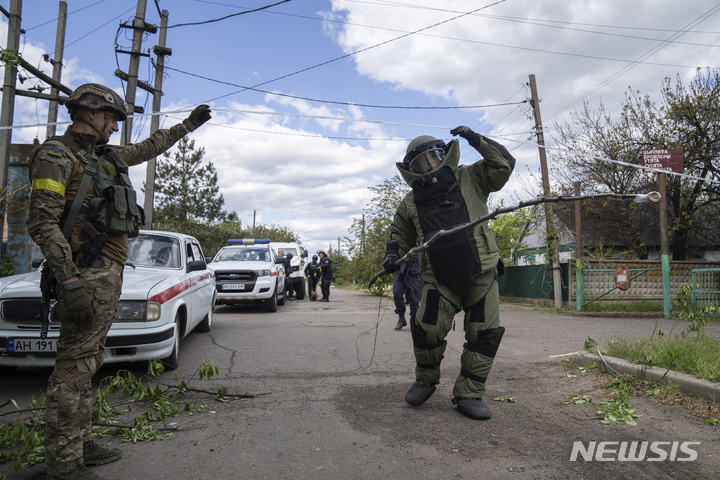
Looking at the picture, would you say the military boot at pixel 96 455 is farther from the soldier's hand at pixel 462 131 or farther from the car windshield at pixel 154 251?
the car windshield at pixel 154 251

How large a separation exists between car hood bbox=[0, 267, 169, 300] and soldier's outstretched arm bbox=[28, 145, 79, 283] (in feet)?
7.07

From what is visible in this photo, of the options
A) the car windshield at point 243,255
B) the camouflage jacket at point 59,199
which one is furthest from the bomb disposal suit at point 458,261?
the car windshield at point 243,255

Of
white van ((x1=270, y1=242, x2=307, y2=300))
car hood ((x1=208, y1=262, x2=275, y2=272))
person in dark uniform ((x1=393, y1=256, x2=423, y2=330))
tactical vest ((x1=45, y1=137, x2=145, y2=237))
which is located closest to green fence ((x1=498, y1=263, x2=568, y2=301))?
white van ((x1=270, y1=242, x2=307, y2=300))

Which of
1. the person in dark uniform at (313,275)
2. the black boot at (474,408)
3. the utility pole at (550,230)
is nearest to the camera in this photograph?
the black boot at (474,408)

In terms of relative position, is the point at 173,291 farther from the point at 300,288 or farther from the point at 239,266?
the point at 300,288

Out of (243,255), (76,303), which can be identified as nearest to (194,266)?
(76,303)

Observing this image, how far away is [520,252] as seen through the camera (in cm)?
1873

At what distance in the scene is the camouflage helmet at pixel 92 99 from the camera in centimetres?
276

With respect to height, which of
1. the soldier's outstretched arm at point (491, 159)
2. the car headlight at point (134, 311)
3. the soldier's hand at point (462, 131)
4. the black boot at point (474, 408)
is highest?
the soldier's hand at point (462, 131)

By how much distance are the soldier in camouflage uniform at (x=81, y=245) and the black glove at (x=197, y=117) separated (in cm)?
60

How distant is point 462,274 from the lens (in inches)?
136

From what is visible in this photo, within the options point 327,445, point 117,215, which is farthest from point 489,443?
point 117,215

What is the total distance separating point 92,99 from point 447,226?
2427mm

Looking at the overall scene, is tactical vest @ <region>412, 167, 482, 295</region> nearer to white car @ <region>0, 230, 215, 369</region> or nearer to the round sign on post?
white car @ <region>0, 230, 215, 369</region>
